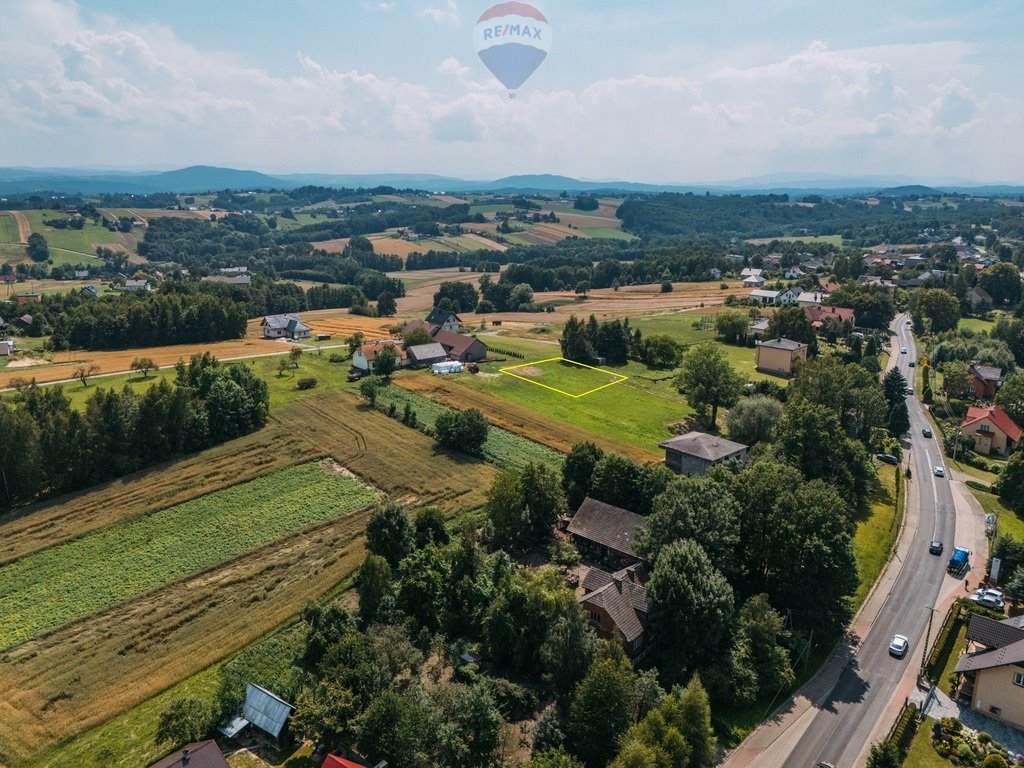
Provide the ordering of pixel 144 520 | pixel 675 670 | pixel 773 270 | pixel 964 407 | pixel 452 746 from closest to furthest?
pixel 452 746
pixel 675 670
pixel 144 520
pixel 964 407
pixel 773 270

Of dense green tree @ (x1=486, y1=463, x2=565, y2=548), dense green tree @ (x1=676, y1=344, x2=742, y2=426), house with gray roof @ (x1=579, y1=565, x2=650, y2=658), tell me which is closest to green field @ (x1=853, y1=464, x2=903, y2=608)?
house with gray roof @ (x1=579, y1=565, x2=650, y2=658)

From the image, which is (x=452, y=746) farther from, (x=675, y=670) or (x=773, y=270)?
(x=773, y=270)

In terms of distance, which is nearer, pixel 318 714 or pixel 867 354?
pixel 318 714

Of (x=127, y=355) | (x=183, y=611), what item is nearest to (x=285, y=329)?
(x=127, y=355)

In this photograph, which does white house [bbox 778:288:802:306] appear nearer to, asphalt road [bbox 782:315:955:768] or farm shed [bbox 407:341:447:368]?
farm shed [bbox 407:341:447:368]

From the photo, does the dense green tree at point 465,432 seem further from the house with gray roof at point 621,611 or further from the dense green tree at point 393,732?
the dense green tree at point 393,732

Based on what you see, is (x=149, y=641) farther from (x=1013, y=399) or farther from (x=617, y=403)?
(x=1013, y=399)

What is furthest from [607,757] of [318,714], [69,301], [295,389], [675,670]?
[69,301]
